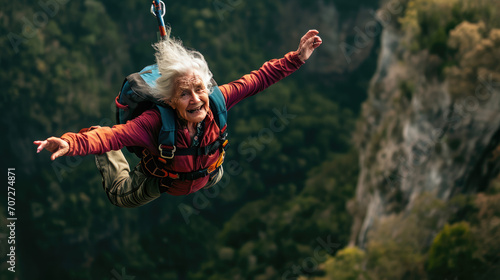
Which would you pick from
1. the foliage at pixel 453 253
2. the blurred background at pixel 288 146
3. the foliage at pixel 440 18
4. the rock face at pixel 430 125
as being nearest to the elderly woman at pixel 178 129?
the foliage at pixel 453 253

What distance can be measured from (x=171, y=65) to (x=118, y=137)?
63cm

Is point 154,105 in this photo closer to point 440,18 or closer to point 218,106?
point 218,106

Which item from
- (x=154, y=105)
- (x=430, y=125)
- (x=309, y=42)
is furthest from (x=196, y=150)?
(x=430, y=125)

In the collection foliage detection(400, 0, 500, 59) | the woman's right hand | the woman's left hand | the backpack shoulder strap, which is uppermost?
foliage detection(400, 0, 500, 59)

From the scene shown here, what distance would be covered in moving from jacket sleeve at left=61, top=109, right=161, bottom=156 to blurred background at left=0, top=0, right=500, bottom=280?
9.72 metres

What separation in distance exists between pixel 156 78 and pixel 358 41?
3222 cm

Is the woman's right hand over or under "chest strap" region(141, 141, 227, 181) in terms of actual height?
over

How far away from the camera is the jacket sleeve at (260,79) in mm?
4789

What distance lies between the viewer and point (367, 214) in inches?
855

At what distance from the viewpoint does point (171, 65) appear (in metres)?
4.26

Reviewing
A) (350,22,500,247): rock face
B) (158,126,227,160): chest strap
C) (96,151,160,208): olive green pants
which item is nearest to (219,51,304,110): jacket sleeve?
(158,126,227,160): chest strap

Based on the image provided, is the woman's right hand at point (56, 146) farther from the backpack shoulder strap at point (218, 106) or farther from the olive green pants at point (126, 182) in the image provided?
the olive green pants at point (126, 182)

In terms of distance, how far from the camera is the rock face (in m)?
13.9

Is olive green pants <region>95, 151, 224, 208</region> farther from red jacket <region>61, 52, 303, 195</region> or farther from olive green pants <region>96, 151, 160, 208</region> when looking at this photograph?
red jacket <region>61, 52, 303, 195</region>
